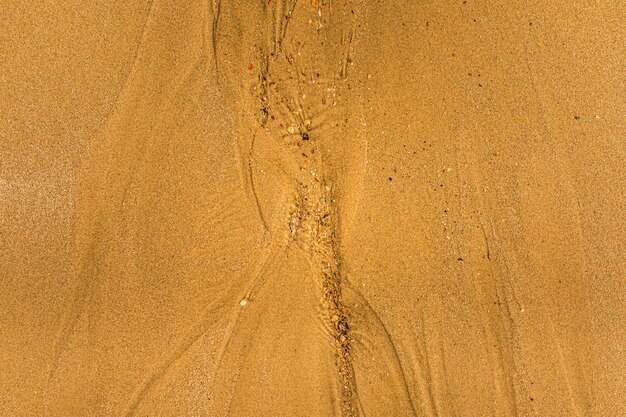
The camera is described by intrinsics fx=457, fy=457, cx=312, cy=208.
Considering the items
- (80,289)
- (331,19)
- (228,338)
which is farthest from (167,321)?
(331,19)

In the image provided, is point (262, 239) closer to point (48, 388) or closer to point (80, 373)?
point (80, 373)

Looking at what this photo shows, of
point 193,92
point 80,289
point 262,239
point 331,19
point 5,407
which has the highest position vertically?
point 331,19

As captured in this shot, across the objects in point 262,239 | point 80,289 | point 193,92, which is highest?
point 193,92

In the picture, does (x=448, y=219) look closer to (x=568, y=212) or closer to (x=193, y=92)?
(x=568, y=212)

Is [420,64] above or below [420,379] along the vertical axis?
above

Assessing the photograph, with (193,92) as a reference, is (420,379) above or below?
below

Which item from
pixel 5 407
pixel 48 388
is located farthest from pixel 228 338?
pixel 5 407
